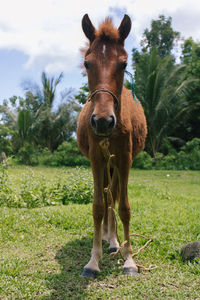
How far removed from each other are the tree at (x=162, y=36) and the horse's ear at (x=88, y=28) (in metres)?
22.9

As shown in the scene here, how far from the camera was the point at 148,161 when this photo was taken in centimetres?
1578

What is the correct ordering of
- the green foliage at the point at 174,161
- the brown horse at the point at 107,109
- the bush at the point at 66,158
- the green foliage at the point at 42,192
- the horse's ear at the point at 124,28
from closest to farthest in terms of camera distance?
1. the brown horse at the point at 107,109
2. the horse's ear at the point at 124,28
3. the green foliage at the point at 42,192
4. the green foliage at the point at 174,161
5. the bush at the point at 66,158

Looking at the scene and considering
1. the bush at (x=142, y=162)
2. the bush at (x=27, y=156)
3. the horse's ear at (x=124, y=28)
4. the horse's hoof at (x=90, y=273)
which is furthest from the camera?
the bush at (x=27, y=156)

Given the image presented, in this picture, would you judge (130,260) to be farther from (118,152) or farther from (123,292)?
(118,152)

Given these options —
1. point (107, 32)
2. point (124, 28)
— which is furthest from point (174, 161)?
point (107, 32)

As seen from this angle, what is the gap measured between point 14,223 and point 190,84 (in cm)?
1543

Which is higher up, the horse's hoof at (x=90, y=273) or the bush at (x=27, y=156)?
the bush at (x=27, y=156)

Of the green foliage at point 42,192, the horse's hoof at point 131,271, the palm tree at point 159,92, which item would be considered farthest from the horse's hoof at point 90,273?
the palm tree at point 159,92

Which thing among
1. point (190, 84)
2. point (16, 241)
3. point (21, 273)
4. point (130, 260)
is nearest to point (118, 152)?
point (130, 260)

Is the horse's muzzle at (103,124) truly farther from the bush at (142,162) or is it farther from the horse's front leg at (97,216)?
the bush at (142,162)

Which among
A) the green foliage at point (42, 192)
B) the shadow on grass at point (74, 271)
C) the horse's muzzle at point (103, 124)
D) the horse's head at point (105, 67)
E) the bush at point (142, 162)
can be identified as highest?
the horse's head at point (105, 67)

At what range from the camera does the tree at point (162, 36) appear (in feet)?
79.3

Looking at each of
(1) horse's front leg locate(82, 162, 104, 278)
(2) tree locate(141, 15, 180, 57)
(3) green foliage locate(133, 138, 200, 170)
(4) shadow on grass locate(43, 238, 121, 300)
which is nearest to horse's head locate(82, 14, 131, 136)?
(1) horse's front leg locate(82, 162, 104, 278)

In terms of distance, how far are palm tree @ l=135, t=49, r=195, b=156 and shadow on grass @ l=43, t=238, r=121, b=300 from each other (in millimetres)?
13316
